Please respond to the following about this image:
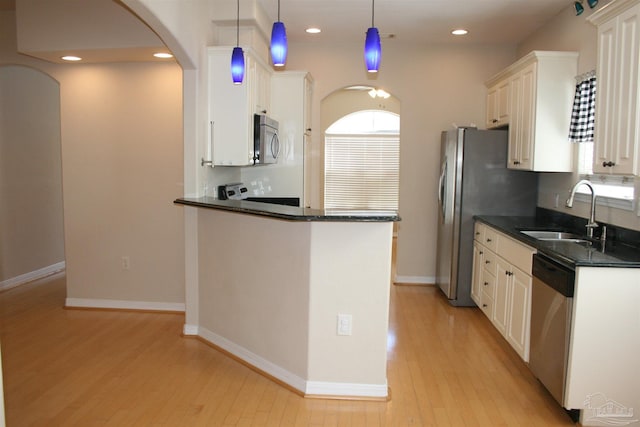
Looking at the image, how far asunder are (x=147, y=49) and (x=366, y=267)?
264 cm

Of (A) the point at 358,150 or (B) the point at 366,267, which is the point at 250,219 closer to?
(B) the point at 366,267

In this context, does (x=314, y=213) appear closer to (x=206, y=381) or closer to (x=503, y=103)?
(x=206, y=381)

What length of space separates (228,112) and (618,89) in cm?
272

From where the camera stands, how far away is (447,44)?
5.97 m

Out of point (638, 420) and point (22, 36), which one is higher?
point (22, 36)

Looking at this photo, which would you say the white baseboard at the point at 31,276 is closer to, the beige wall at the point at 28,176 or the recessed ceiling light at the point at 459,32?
the beige wall at the point at 28,176

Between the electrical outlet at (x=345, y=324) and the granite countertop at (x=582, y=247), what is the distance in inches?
48.7

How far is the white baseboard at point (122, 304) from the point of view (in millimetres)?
4898

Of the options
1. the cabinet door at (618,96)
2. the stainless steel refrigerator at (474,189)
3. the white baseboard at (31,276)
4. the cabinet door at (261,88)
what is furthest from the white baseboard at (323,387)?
the white baseboard at (31,276)

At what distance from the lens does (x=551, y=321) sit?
3.05 m

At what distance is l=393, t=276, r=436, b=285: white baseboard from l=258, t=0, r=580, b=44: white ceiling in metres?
2.67

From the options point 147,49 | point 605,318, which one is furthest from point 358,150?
point 605,318

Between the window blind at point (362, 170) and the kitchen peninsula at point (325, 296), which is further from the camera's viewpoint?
the window blind at point (362, 170)

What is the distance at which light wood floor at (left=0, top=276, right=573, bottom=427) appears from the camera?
2.94 metres
